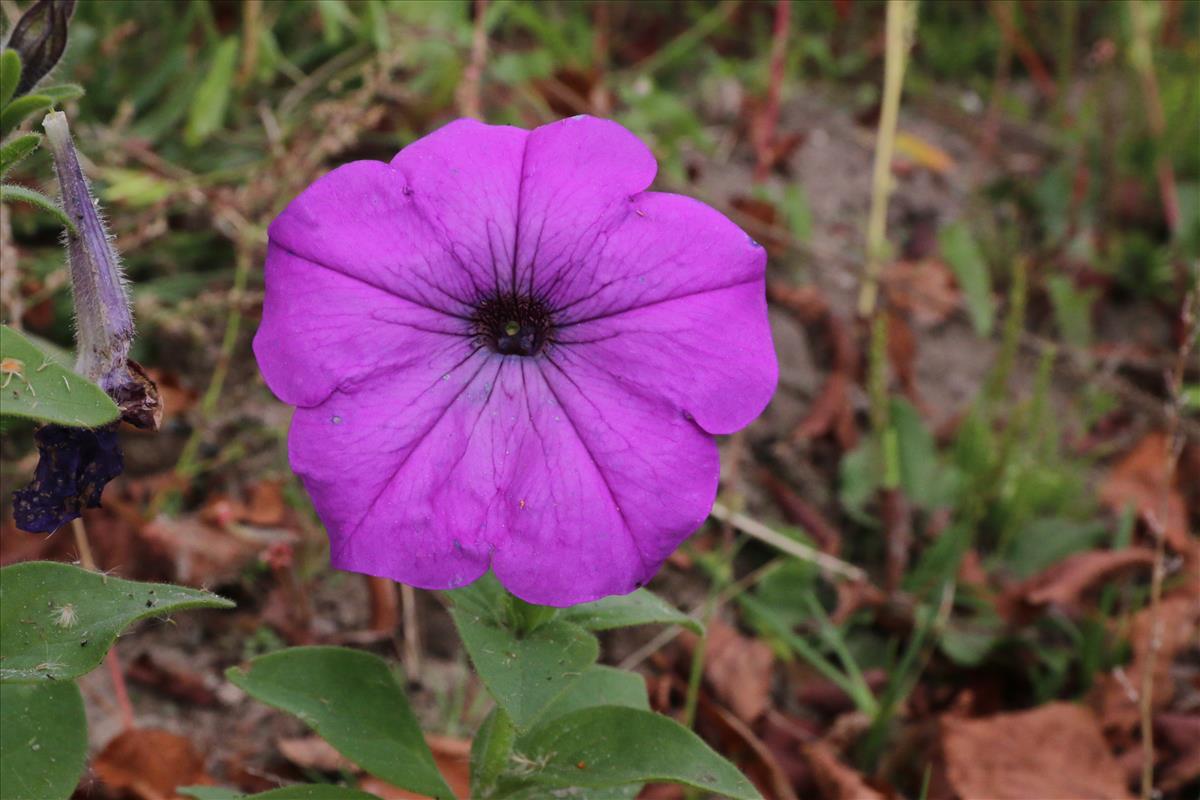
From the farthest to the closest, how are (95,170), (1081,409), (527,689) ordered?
(1081,409) < (95,170) < (527,689)

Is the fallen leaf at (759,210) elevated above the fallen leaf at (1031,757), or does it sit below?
above

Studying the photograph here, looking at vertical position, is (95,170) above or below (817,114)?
below

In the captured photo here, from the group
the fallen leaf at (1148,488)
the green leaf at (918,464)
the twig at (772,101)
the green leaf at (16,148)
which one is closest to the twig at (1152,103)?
the fallen leaf at (1148,488)

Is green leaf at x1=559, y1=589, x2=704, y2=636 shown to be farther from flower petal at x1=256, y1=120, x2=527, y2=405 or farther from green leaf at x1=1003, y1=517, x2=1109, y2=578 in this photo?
green leaf at x1=1003, y1=517, x2=1109, y2=578

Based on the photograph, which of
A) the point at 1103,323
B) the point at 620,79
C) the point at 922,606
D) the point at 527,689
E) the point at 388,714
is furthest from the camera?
the point at 620,79

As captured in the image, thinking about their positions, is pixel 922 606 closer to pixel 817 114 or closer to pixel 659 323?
pixel 659 323

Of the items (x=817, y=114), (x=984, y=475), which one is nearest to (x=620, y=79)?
(x=817, y=114)

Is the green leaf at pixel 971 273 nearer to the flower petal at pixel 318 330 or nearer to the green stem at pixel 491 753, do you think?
the green stem at pixel 491 753
